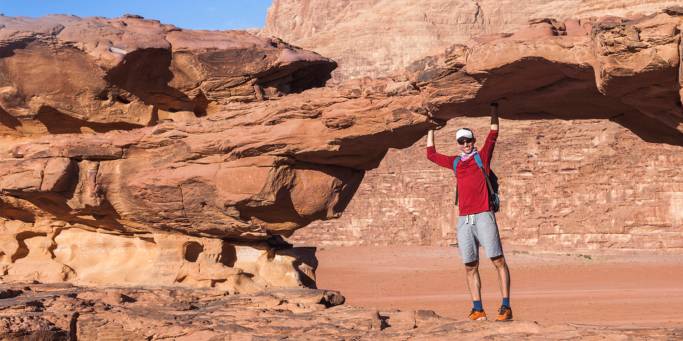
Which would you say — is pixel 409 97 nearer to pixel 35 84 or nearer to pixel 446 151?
pixel 35 84

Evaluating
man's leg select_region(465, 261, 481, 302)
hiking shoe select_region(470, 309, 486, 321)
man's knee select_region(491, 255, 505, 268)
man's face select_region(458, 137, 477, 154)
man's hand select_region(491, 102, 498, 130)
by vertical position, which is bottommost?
hiking shoe select_region(470, 309, 486, 321)

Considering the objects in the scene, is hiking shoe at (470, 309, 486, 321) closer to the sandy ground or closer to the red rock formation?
the sandy ground

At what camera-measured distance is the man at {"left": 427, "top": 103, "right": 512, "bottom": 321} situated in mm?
6637

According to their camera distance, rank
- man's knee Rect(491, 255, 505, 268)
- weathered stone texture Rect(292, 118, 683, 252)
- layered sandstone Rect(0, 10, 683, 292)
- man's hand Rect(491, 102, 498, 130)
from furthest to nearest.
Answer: weathered stone texture Rect(292, 118, 683, 252)
layered sandstone Rect(0, 10, 683, 292)
man's hand Rect(491, 102, 498, 130)
man's knee Rect(491, 255, 505, 268)

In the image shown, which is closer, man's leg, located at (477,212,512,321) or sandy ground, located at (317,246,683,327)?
man's leg, located at (477,212,512,321)

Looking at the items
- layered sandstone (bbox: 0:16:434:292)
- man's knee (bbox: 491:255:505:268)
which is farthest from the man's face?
layered sandstone (bbox: 0:16:434:292)

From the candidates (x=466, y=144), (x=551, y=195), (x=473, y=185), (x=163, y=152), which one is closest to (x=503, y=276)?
(x=473, y=185)

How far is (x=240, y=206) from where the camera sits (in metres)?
9.14

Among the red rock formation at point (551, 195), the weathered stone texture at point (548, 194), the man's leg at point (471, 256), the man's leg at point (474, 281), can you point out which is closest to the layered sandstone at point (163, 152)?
the man's leg at point (471, 256)

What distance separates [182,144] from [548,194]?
23.7 meters

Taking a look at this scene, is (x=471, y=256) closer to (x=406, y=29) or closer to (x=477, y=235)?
(x=477, y=235)

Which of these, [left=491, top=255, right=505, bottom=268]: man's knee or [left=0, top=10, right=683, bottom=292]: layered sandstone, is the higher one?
[left=0, top=10, right=683, bottom=292]: layered sandstone

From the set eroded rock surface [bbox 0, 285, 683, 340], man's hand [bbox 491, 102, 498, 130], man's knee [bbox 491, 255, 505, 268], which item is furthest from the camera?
Result: man's hand [bbox 491, 102, 498, 130]

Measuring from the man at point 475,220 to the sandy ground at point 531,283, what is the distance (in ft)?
27.4
